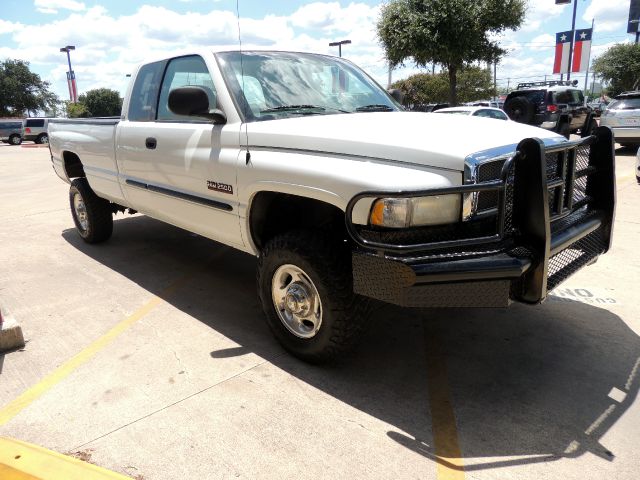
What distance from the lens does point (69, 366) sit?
3398 mm

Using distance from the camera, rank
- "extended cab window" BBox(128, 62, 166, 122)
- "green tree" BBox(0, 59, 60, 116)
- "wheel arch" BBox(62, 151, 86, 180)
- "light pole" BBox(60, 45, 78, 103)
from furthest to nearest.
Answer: "green tree" BBox(0, 59, 60, 116)
"light pole" BBox(60, 45, 78, 103)
"wheel arch" BBox(62, 151, 86, 180)
"extended cab window" BBox(128, 62, 166, 122)

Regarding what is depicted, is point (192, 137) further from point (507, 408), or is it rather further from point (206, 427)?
point (507, 408)

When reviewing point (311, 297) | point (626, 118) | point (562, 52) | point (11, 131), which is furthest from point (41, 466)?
point (11, 131)

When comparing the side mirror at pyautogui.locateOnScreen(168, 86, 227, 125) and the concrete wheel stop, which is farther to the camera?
the concrete wheel stop

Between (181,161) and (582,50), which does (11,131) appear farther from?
(181,161)

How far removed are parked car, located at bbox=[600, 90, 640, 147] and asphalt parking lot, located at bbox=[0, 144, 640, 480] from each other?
10.4 meters

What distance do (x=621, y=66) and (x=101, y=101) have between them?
150 feet

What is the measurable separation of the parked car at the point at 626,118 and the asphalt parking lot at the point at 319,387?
34.0ft

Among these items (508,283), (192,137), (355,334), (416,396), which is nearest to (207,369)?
(355,334)

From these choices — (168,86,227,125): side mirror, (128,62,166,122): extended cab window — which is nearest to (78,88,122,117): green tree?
(128,62,166,122): extended cab window

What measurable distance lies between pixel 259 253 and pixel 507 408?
5.87 feet

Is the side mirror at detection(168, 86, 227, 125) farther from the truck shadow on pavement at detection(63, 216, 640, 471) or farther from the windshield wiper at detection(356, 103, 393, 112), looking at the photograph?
the truck shadow on pavement at detection(63, 216, 640, 471)

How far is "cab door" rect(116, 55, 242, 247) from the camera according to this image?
11.8 feet

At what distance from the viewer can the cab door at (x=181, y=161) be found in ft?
11.8
